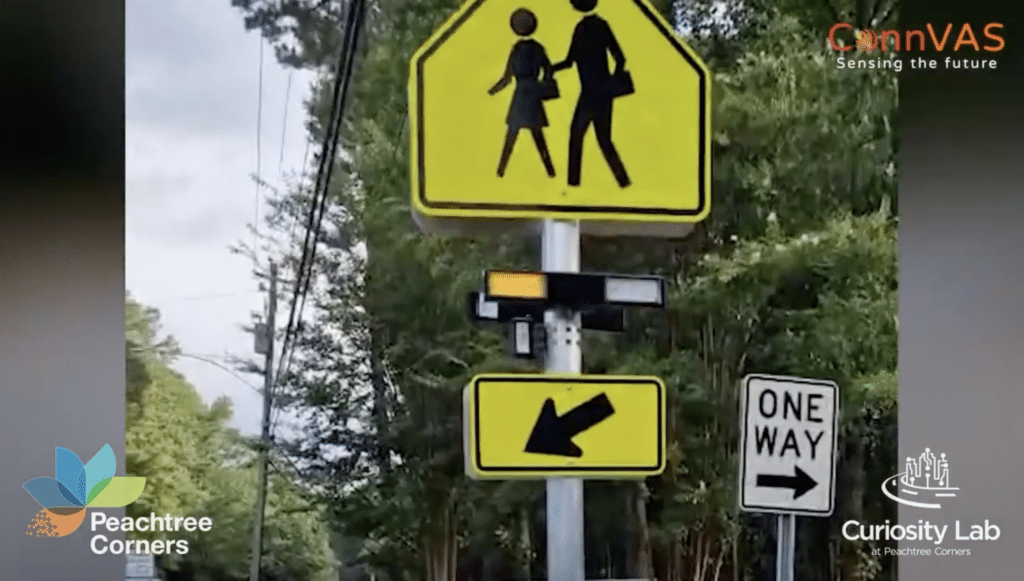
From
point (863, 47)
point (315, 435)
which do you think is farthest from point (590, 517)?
point (863, 47)

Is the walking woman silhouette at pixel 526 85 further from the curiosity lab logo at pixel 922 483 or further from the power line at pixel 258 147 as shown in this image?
the curiosity lab logo at pixel 922 483

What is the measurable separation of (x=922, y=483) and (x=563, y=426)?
203cm

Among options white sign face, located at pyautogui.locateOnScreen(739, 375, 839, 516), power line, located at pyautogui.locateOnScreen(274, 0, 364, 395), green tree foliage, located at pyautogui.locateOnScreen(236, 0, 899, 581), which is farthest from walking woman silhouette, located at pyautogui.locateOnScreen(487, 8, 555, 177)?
power line, located at pyautogui.locateOnScreen(274, 0, 364, 395)

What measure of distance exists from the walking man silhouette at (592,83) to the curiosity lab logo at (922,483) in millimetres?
1999

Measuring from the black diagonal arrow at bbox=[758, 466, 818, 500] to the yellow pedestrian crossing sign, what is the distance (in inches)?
39.2

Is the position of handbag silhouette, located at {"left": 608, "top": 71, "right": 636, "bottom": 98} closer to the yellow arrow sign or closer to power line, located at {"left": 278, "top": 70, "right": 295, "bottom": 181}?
the yellow arrow sign

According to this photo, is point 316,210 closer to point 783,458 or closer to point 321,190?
point 321,190

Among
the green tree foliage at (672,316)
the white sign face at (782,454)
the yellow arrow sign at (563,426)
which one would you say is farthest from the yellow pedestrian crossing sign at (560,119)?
the green tree foliage at (672,316)

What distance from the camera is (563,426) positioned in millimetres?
1616

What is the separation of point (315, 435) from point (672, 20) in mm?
1824

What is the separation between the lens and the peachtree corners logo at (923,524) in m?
3.17

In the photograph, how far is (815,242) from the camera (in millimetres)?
Answer: 3582

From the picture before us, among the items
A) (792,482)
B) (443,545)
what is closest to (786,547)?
(792,482)

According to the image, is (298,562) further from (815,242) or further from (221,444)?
(815,242)
